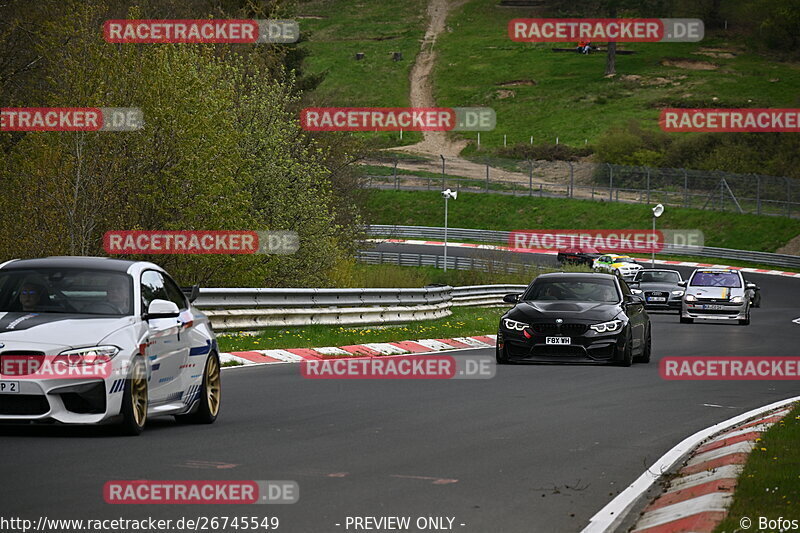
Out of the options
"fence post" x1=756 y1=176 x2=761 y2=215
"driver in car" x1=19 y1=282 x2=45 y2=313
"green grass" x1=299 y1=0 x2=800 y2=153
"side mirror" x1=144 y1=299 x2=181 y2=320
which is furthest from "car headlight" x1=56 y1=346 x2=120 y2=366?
"green grass" x1=299 y1=0 x2=800 y2=153

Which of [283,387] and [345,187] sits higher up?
[345,187]

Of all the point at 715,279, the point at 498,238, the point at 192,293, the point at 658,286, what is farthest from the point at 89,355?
the point at 498,238

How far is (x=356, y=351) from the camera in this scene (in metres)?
21.9

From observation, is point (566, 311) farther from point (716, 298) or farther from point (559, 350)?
point (716, 298)

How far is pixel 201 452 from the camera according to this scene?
1010cm

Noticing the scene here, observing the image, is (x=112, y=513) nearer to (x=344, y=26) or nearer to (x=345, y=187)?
(x=345, y=187)

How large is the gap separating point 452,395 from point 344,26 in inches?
6531

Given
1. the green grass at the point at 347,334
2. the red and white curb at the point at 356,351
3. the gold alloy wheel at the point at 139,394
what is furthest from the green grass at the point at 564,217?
the gold alloy wheel at the point at 139,394

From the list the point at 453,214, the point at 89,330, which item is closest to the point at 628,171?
the point at 453,214

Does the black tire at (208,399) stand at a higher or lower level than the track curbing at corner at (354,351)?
higher

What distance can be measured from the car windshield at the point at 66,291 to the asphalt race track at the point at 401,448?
1047 mm

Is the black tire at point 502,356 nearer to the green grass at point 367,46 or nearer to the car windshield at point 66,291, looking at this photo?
the car windshield at point 66,291

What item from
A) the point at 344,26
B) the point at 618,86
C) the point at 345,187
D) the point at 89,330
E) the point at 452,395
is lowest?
the point at 452,395

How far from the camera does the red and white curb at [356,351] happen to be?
782 inches
